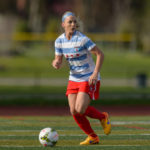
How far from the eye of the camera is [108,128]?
30.7ft

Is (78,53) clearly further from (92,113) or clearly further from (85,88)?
(92,113)

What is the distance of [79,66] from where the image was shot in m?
9.01

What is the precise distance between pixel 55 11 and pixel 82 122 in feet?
221

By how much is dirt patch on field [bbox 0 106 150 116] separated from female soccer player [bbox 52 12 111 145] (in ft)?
30.0

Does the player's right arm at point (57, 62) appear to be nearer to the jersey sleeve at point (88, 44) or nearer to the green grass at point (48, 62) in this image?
the jersey sleeve at point (88, 44)

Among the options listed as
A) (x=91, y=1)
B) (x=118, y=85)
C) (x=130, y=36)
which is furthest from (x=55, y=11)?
(x=118, y=85)

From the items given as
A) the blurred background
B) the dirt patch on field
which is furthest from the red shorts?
the dirt patch on field

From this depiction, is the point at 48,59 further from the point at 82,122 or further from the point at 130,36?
the point at 82,122

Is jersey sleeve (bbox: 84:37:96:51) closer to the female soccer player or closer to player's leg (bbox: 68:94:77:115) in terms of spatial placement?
the female soccer player

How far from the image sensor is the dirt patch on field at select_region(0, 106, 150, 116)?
1858 centimetres

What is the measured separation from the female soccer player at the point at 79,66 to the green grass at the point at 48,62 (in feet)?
87.1

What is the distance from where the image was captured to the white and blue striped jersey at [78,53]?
889 cm

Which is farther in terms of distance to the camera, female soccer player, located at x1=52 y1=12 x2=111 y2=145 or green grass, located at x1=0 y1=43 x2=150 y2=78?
green grass, located at x1=0 y1=43 x2=150 y2=78

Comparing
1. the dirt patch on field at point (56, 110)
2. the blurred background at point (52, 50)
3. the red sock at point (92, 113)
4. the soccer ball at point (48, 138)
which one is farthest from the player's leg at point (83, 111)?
the dirt patch on field at point (56, 110)
